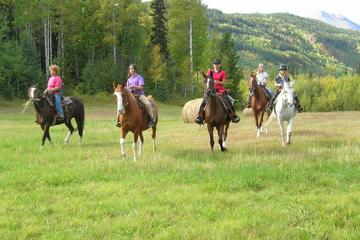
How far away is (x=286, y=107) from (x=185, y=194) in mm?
9171

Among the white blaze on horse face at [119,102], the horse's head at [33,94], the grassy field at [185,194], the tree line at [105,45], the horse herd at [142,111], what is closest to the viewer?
the grassy field at [185,194]

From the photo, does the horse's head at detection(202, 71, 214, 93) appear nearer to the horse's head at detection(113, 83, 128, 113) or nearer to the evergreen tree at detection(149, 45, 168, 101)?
the horse's head at detection(113, 83, 128, 113)

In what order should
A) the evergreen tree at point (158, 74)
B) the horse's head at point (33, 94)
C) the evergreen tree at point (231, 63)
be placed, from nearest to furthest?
the horse's head at point (33, 94) → the evergreen tree at point (158, 74) → the evergreen tree at point (231, 63)

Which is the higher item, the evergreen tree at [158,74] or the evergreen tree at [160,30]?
the evergreen tree at [160,30]

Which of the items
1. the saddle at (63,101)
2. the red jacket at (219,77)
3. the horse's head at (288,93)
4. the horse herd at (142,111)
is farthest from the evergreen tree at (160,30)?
the red jacket at (219,77)

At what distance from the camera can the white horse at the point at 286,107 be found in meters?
17.2

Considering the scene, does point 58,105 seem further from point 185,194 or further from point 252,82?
point 185,194

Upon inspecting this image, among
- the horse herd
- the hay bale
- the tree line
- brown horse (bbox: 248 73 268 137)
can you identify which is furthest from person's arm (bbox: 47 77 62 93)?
the tree line

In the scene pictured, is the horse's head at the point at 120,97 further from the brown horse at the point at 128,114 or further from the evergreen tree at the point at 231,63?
the evergreen tree at the point at 231,63

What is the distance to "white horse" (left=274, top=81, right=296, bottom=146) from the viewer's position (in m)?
17.2

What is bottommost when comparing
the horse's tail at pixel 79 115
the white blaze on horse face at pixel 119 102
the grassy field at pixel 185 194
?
the grassy field at pixel 185 194

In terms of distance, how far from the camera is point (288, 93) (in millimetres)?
17234

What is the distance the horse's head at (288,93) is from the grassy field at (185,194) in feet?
6.36

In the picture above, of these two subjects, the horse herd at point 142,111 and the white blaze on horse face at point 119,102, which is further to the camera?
the horse herd at point 142,111
